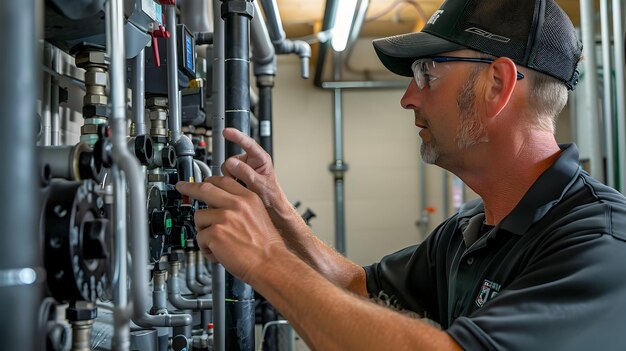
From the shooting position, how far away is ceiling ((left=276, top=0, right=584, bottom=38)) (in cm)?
350

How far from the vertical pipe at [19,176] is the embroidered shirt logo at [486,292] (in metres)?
0.67

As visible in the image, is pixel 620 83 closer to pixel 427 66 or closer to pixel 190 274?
pixel 427 66

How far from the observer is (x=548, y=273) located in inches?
29.8

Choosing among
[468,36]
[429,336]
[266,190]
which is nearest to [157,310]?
[266,190]

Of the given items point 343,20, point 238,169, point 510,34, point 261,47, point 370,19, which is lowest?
point 238,169

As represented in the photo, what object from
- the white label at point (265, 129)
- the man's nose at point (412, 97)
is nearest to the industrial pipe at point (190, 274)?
the white label at point (265, 129)

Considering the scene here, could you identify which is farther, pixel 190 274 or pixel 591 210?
pixel 190 274

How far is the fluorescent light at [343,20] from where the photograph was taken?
230 cm

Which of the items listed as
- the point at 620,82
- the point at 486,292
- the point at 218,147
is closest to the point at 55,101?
the point at 218,147

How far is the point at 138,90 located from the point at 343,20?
148cm

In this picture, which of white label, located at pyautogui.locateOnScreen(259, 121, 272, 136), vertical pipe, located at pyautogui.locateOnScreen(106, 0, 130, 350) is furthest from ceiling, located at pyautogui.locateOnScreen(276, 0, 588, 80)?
vertical pipe, located at pyautogui.locateOnScreen(106, 0, 130, 350)

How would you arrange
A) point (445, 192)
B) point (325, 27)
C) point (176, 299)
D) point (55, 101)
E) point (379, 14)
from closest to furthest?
point (55, 101)
point (176, 299)
point (325, 27)
point (379, 14)
point (445, 192)

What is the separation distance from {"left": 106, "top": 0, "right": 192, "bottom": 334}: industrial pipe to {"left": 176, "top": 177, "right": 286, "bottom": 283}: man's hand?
7.7 inches

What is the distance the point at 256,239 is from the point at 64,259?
0.27m
